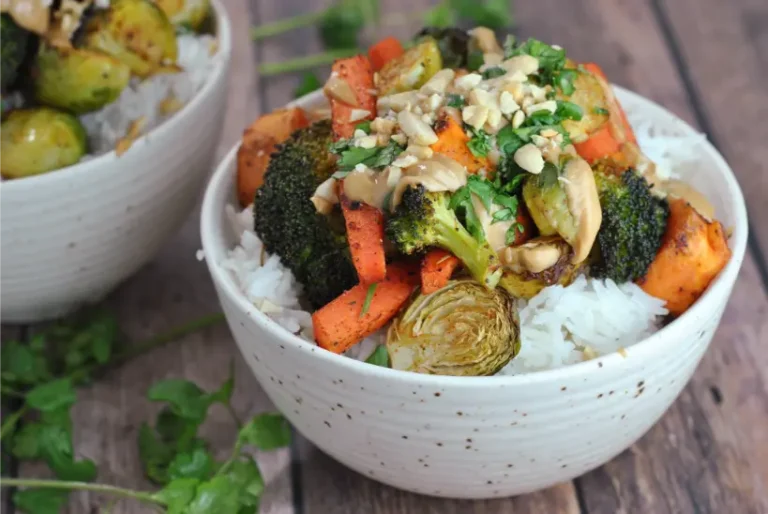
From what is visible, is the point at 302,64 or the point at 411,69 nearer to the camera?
the point at 411,69

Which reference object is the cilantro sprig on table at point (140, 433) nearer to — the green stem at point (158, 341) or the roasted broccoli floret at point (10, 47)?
the green stem at point (158, 341)

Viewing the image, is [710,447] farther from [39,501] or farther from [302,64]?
[302,64]

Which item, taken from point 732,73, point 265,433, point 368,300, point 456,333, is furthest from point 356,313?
point 732,73

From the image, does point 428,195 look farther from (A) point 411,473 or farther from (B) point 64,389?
(B) point 64,389

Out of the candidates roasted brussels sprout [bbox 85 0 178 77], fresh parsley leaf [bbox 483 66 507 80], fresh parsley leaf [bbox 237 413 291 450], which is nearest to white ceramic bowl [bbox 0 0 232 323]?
roasted brussels sprout [bbox 85 0 178 77]

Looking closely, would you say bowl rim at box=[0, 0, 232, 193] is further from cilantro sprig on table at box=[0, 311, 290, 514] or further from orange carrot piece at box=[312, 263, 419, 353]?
orange carrot piece at box=[312, 263, 419, 353]
